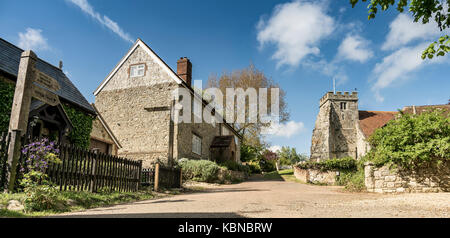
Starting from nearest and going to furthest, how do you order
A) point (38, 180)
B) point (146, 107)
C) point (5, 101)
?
point (38, 180) < point (5, 101) < point (146, 107)

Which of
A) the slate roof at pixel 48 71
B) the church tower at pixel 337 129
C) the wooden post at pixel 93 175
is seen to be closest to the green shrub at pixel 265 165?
the church tower at pixel 337 129

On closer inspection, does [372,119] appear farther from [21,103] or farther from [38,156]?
[21,103]

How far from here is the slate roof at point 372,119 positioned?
41.0 meters

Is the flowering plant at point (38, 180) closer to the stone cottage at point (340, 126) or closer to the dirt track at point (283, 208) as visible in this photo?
the dirt track at point (283, 208)

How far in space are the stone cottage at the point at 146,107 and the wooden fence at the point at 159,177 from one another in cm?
557

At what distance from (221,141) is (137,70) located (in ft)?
33.7

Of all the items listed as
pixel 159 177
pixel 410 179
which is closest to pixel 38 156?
pixel 159 177

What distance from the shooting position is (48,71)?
15438 millimetres

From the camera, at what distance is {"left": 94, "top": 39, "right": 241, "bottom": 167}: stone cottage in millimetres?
20219

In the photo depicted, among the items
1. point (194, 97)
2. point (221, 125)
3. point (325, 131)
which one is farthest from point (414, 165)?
point (325, 131)

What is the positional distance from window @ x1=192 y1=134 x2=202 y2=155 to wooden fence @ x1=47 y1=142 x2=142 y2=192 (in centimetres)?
1154

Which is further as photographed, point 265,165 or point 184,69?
point 265,165

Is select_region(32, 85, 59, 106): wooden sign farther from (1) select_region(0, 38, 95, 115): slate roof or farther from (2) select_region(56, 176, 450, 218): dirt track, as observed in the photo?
(1) select_region(0, 38, 95, 115): slate roof

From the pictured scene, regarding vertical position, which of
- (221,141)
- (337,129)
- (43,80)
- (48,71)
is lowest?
(43,80)
